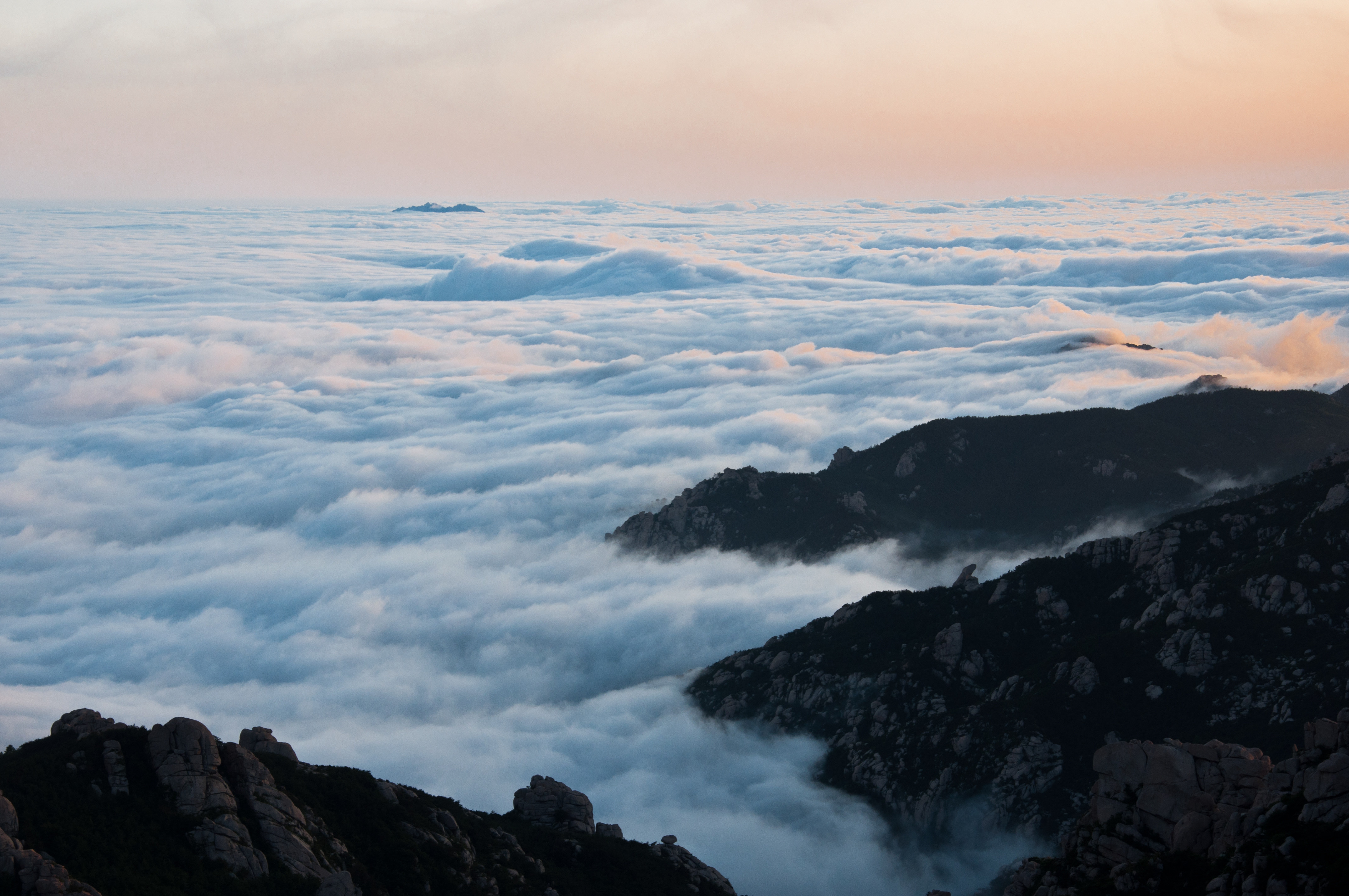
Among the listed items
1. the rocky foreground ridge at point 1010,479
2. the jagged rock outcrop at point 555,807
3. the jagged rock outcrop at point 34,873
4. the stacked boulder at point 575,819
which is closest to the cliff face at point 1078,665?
the stacked boulder at point 575,819

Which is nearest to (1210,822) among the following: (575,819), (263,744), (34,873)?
(575,819)

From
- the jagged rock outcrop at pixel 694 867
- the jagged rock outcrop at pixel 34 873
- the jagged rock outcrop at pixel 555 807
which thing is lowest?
the jagged rock outcrop at pixel 694 867

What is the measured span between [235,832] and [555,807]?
30068 millimetres

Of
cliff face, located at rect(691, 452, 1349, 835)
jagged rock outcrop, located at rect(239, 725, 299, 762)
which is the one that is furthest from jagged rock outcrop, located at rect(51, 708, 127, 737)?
cliff face, located at rect(691, 452, 1349, 835)

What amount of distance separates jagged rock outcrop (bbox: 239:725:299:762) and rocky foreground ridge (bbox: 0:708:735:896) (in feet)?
0.37

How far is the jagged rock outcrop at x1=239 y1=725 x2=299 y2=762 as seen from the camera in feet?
213

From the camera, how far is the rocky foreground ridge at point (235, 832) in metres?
46.6

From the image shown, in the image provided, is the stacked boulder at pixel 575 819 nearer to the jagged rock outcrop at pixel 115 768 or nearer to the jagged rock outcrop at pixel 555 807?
the jagged rock outcrop at pixel 555 807

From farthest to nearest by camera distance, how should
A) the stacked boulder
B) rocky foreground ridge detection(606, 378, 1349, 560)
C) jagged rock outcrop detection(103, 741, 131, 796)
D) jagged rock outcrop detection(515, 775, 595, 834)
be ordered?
rocky foreground ridge detection(606, 378, 1349, 560) → jagged rock outcrop detection(515, 775, 595, 834) → the stacked boulder → jagged rock outcrop detection(103, 741, 131, 796)

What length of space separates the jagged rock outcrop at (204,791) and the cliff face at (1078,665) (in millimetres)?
54365

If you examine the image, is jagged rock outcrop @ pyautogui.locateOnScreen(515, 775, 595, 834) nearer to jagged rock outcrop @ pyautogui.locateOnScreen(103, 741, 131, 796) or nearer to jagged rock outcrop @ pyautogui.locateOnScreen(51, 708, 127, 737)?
jagged rock outcrop @ pyautogui.locateOnScreen(51, 708, 127, 737)

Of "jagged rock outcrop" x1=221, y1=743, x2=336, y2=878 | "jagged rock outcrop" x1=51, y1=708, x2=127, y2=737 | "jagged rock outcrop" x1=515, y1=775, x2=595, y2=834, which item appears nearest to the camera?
"jagged rock outcrop" x1=221, y1=743, x2=336, y2=878

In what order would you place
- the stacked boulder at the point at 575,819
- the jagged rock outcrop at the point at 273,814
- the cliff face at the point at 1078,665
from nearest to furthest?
the jagged rock outcrop at the point at 273,814, the stacked boulder at the point at 575,819, the cliff face at the point at 1078,665

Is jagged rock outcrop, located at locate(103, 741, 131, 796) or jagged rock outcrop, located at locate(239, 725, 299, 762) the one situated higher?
jagged rock outcrop, located at locate(103, 741, 131, 796)
